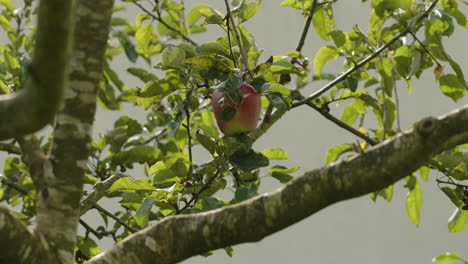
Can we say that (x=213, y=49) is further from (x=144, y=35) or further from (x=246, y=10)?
(x=144, y=35)

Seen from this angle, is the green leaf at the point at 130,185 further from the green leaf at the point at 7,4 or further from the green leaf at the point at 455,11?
the green leaf at the point at 7,4

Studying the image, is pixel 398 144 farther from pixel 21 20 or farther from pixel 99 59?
pixel 21 20

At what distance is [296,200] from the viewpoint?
1030mm

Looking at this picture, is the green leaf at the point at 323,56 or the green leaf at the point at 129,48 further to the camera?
the green leaf at the point at 129,48

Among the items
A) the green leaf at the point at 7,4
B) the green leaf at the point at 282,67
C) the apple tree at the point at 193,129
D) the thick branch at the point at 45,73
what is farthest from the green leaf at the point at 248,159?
the green leaf at the point at 7,4

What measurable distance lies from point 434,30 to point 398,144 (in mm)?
905

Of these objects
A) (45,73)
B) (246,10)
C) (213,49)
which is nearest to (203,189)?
(213,49)

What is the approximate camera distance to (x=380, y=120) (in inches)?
89.3

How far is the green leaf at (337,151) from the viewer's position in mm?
2170

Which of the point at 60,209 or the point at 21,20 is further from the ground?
the point at 21,20

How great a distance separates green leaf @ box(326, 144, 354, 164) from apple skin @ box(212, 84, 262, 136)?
486 mm

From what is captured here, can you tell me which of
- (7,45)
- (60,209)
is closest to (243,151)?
(60,209)

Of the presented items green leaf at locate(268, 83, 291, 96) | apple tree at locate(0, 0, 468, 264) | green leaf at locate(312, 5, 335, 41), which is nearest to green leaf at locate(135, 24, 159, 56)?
apple tree at locate(0, 0, 468, 264)

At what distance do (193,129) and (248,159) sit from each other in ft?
2.96
